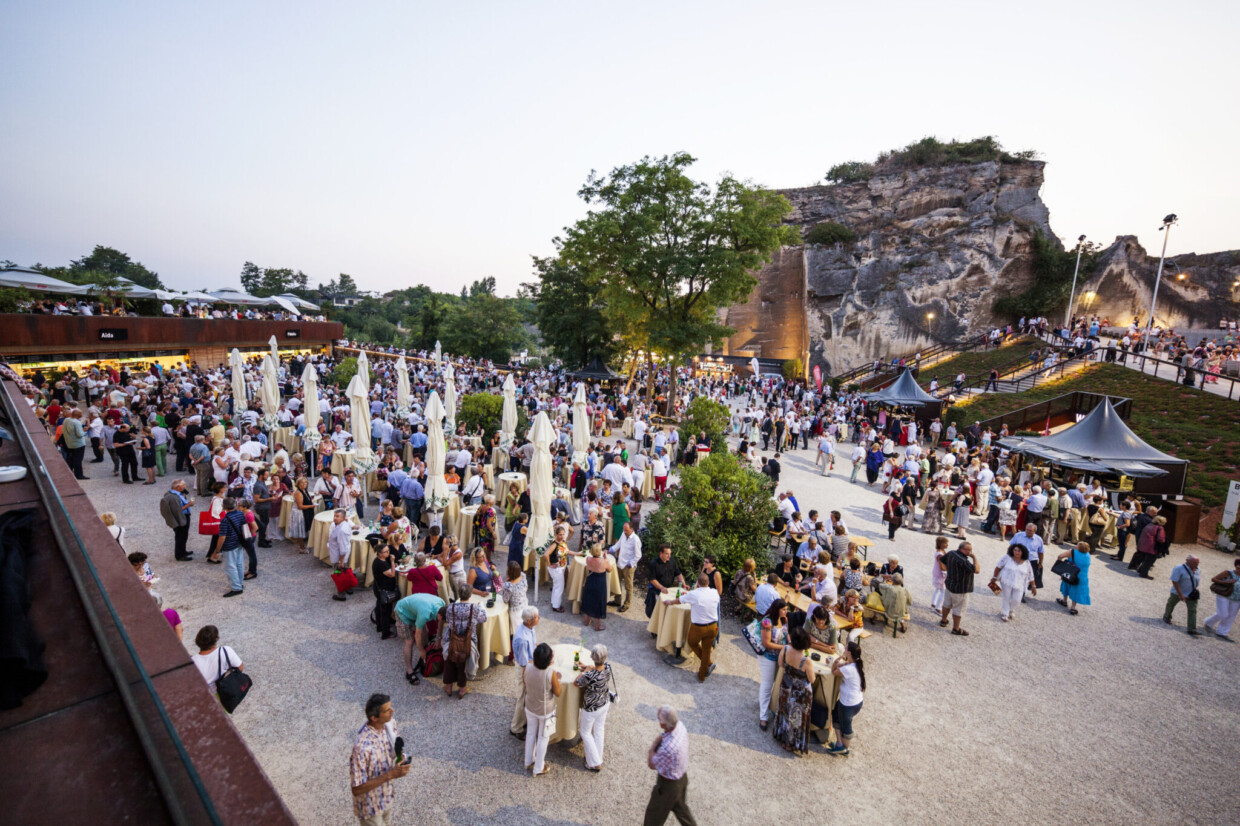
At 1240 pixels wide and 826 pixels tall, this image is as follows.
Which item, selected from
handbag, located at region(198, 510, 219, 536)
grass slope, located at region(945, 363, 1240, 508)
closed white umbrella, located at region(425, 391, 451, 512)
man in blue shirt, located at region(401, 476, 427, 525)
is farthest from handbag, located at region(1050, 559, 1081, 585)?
handbag, located at region(198, 510, 219, 536)

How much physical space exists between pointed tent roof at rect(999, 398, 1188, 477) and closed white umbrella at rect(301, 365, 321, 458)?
61.1ft

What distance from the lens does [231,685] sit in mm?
4777

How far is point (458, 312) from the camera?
41969 mm

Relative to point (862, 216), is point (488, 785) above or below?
below

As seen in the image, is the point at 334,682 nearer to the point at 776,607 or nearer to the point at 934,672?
the point at 776,607

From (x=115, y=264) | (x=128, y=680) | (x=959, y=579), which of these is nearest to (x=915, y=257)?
(x=959, y=579)

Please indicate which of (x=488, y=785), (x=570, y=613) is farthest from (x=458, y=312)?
(x=488, y=785)

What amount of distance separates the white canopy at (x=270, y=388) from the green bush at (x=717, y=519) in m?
11.4

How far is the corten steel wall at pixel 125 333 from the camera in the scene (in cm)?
1905

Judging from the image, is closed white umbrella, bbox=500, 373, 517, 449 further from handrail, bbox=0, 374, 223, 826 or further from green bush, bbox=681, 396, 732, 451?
handrail, bbox=0, 374, 223, 826

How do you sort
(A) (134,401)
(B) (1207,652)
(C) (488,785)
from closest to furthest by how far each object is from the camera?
(C) (488,785) → (B) (1207,652) → (A) (134,401)

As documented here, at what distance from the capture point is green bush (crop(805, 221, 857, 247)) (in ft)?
141

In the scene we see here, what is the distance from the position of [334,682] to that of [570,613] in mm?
3303

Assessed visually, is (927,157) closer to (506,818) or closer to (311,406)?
(311,406)
